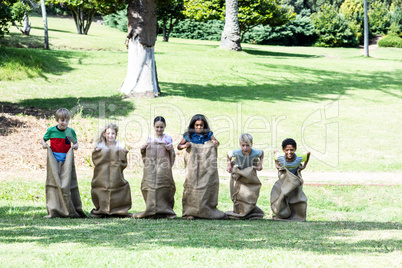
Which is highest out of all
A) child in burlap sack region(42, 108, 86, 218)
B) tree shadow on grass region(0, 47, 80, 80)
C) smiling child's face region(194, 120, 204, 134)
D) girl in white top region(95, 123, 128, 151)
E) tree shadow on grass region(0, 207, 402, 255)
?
tree shadow on grass region(0, 47, 80, 80)

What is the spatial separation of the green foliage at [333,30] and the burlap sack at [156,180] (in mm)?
50166

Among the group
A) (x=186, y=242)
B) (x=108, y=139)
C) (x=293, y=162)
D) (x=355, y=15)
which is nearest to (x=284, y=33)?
(x=355, y=15)

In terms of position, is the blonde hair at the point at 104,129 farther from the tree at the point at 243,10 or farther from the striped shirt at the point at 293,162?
the tree at the point at 243,10

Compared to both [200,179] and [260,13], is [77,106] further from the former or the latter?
[260,13]

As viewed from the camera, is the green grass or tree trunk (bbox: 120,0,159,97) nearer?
the green grass

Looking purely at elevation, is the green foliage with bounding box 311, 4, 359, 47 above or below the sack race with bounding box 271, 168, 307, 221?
above

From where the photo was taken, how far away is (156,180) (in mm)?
7398

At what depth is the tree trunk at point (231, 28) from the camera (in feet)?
97.9

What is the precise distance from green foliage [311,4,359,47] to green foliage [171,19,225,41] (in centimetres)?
1101

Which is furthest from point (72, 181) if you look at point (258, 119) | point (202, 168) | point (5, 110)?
point (258, 119)

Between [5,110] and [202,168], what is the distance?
34.3 feet

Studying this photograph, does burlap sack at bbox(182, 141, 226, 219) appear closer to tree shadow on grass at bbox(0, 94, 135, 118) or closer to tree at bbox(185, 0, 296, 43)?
tree shadow on grass at bbox(0, 94, 135, 118)

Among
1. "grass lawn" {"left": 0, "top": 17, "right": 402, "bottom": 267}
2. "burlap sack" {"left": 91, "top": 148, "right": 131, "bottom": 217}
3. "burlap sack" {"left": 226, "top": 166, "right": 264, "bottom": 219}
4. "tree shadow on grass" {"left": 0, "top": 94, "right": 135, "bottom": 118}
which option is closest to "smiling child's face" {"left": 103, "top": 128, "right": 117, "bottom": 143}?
"burlap sack" {"left": 91, "top": 148, "right": 131, "bottom": 217}

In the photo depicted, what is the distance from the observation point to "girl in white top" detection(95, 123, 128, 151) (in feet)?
24.2
